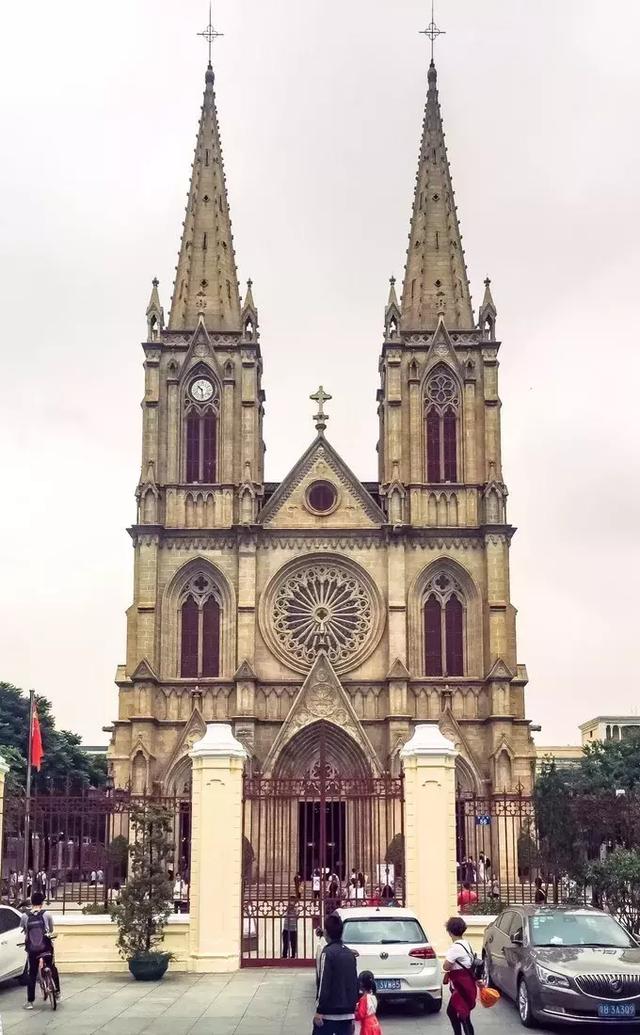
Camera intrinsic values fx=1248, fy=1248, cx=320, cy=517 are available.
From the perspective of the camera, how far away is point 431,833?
19.9 m

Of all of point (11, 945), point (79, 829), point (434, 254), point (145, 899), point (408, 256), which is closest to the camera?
point (11, 945)

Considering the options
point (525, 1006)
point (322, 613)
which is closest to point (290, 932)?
point (525, 1006)

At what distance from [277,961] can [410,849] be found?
2.81 meters

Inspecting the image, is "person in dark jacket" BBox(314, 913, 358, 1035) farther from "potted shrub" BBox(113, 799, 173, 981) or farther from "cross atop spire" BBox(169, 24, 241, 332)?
"cross atop spire" BBox(169, 24, 241, 332)

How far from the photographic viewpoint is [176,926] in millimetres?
19812

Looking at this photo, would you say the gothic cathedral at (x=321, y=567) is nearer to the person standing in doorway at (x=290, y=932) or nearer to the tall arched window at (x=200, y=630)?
the tall arched window at (x=200, y=630)

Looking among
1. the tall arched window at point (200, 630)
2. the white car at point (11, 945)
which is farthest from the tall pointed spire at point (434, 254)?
the white car at point (11, 945)

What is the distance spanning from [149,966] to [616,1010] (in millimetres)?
7640

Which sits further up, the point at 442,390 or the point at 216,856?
the point at 442,390

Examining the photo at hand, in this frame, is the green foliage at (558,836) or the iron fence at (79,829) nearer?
the iron fence at (79,829)

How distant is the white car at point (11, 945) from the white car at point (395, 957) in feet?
17.6

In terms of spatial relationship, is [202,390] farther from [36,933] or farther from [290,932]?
[36,933]

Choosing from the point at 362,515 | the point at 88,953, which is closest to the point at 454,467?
the point at 362,515

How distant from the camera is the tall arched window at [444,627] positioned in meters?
46.8
